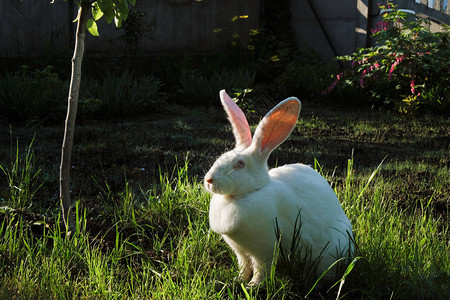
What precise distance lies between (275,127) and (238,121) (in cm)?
15

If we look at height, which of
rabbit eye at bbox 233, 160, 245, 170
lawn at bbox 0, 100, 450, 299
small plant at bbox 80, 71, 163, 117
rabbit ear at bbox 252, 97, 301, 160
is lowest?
lawn at bbox 0, 100, 450, 299

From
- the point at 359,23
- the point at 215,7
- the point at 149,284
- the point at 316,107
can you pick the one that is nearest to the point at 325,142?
the point at 316,107

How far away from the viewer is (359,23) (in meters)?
8.73

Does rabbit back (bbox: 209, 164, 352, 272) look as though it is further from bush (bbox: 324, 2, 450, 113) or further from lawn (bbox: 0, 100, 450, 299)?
bush (bbox: 324, 2, 450, 113)

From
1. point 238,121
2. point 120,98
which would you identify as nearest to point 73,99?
point 238,121

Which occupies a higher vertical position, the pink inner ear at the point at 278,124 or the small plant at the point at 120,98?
the pink inner ear at the point at 278,124

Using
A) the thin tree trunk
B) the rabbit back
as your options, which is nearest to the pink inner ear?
the rabbit back

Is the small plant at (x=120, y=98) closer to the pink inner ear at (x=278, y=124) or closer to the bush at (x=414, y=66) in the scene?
the bush at (x=414, y=66)

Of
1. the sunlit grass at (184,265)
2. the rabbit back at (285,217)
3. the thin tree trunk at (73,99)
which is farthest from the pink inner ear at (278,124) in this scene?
the thin tree trunk at (73,99)

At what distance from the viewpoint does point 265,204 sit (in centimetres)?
189

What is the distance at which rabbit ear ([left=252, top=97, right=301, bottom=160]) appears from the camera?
1.94 meters

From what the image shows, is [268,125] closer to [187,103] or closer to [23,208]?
[23,208]

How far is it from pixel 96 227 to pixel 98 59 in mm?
5857

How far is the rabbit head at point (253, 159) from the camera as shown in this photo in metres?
1.90
